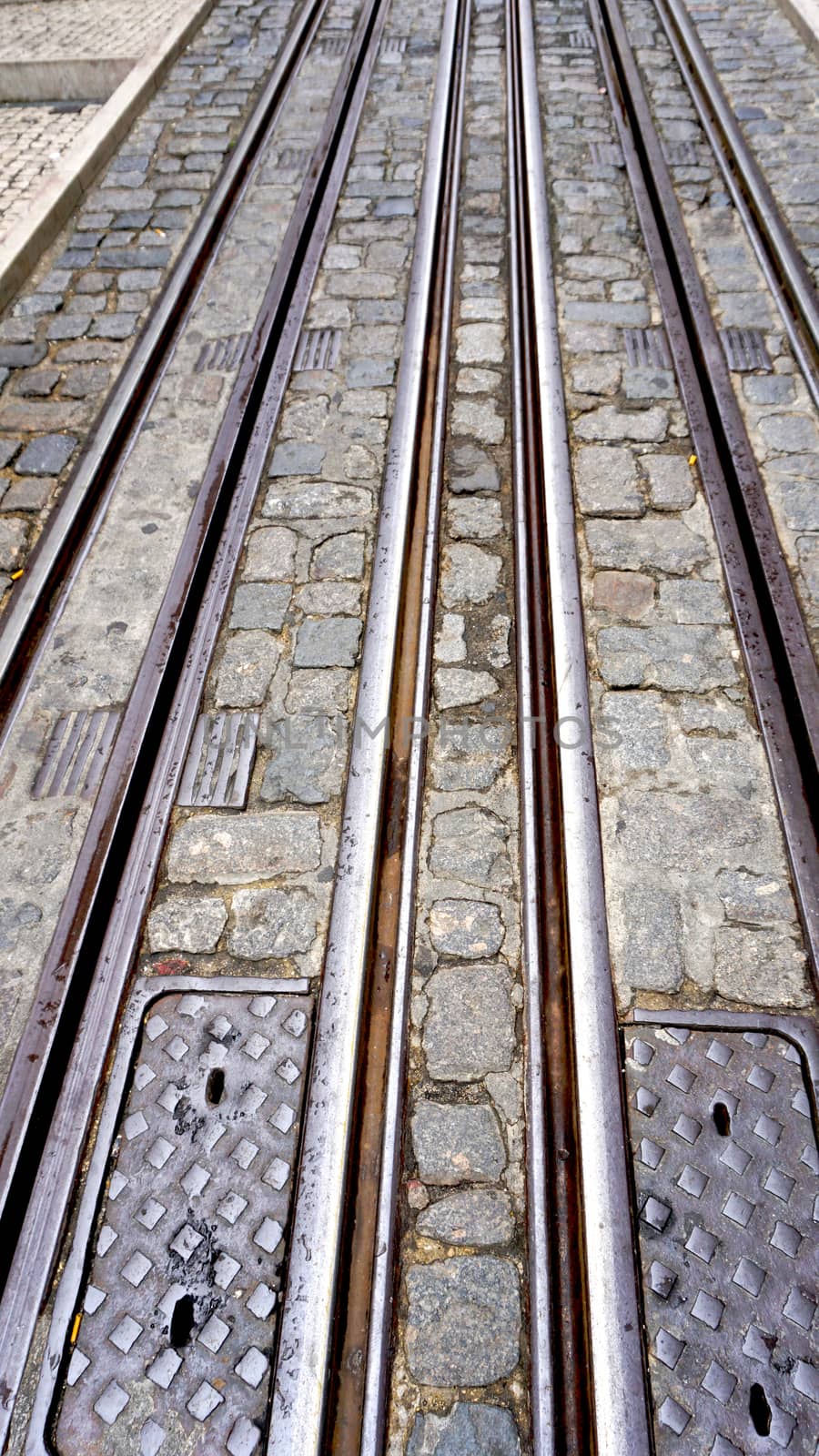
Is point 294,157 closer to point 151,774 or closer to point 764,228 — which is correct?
point 764,228

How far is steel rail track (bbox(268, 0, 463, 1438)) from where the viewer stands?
1971 mm

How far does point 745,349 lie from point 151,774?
11.8 ft

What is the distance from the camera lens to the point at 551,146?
19.8 ft

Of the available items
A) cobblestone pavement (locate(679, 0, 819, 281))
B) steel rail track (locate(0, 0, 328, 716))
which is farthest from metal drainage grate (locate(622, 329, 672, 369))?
steel rail track (locate(0, 0, 328, 716))

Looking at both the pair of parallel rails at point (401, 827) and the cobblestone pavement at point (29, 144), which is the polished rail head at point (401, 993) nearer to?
the pair of parallel rails at point (401, 827)

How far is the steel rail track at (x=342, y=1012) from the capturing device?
1.97m

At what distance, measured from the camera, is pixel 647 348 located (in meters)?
4.59

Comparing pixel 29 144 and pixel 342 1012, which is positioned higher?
pixel 29 144

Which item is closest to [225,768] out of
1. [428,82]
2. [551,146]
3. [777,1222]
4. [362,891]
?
[362,891]

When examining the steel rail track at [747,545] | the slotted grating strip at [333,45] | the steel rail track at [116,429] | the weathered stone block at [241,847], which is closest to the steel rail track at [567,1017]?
the steel rail track at [747,545]

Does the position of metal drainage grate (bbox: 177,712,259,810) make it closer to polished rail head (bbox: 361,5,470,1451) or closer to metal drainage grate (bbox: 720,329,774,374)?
polished rail head (bbox: 361,5,470,1451)

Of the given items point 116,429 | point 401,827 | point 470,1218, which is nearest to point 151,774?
point 401,827

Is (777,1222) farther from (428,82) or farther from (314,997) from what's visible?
(428,82)

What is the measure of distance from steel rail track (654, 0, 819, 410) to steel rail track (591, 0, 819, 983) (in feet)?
1.25
